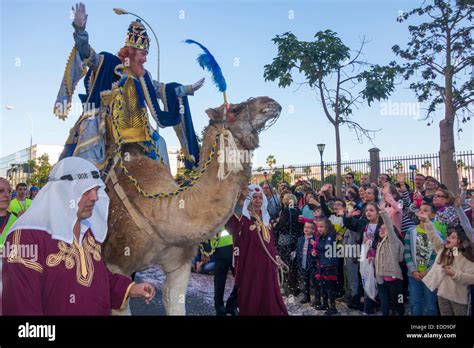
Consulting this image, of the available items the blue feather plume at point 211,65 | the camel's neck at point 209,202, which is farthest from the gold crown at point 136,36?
the camel's neck at point 209,202

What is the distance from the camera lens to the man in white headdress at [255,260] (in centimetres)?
539

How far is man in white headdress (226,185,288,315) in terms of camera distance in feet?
A: 17.7

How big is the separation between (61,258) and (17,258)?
0.27 meters

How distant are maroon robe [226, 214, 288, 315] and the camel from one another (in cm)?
125

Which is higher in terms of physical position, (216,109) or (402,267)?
(216,109)

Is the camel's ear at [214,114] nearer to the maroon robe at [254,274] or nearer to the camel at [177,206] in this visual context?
the camel at [177,206]

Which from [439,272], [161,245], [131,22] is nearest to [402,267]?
[439,272]

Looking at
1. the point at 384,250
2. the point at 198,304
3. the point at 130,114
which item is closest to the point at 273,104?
the point at 130,114

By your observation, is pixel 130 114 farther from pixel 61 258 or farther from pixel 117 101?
pixel 61 258

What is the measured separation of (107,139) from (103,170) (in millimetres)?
381

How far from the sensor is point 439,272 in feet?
17.1

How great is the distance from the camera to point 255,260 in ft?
18.2

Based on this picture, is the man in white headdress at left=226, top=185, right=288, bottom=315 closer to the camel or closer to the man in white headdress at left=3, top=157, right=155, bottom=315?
the camel
